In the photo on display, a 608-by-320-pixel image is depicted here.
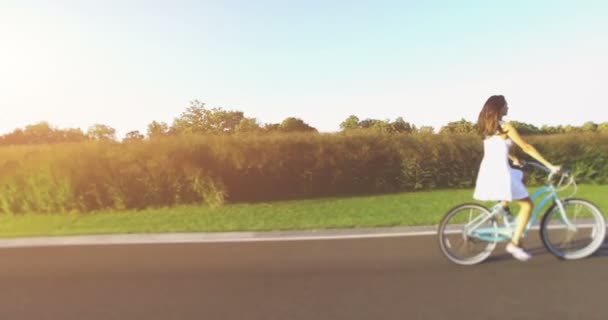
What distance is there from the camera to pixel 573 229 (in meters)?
4.97

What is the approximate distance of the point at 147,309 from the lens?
4094 millimetres

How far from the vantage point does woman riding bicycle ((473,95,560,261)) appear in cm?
472

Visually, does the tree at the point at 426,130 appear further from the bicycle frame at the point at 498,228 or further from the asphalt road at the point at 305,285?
the bicycle frame at the point at 498,228

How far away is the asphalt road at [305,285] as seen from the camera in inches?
151

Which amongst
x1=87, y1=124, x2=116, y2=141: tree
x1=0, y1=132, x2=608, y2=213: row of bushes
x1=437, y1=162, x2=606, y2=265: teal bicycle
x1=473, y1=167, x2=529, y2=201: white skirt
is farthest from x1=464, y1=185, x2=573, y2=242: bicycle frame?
x1=87, y1=124, x2=116, y2=141: tree

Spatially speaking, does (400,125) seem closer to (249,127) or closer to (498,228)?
(249,127)

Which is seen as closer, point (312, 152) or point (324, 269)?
point (324, 269)

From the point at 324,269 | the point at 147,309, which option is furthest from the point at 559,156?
the point at 147,309

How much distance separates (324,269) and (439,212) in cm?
422

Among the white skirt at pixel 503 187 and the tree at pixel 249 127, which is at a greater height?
the tree at pixel 249 127

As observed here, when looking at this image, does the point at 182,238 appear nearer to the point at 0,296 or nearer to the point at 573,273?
the point at 0,296

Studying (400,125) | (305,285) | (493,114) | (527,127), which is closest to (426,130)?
(493,114)

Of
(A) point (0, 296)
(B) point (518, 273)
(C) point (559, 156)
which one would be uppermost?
(C) point (559, 156)

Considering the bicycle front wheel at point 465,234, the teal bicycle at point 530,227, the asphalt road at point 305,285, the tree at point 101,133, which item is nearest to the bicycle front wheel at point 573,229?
the teal bicycle at point 530,227
